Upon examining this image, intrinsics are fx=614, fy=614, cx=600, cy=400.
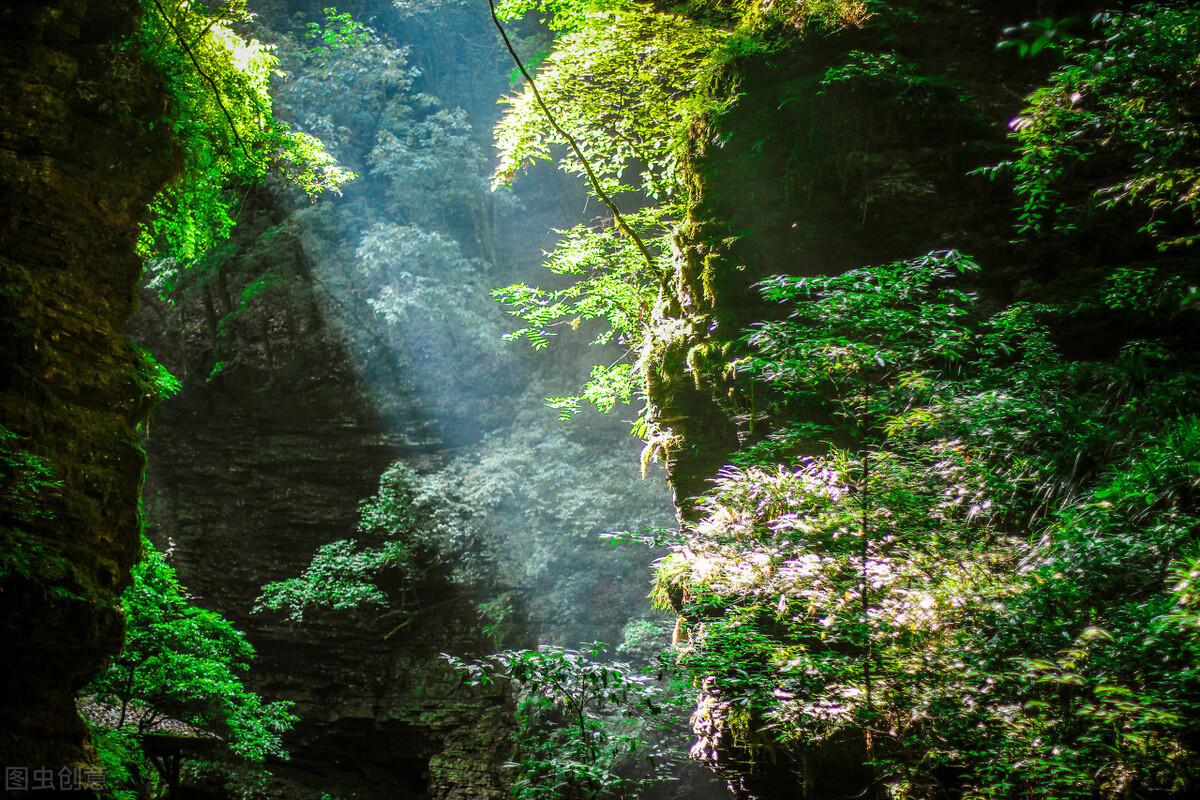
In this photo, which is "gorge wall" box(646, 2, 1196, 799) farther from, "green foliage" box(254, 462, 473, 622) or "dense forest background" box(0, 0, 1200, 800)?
"green foliage" box(254, 462, 473, 622)

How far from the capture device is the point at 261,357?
1345cm

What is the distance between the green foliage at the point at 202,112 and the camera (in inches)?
164

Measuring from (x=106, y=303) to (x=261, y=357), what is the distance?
10.6m

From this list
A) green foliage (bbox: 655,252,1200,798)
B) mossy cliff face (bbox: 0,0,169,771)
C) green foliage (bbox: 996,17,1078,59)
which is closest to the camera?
green foliage (bbox: 996,17,1078,59)

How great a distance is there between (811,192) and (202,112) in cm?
470

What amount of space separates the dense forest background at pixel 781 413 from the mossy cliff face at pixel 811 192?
0.03m

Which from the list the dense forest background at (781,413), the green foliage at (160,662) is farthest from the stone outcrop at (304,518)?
the green foliage at (160,662)

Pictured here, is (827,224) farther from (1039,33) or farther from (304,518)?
(304,518)

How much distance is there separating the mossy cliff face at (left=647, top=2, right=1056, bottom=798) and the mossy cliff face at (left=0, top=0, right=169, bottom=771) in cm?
358

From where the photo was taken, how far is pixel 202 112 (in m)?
4.72

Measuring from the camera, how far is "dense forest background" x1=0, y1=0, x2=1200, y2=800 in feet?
7.11

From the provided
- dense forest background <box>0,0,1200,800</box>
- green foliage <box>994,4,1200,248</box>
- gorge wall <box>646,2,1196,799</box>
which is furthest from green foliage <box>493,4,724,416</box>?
green foliage <box>994,4,1200,248</box>

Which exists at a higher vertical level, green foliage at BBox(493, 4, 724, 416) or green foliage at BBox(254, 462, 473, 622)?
green foliage at BBox(493, 4, 724, 416)

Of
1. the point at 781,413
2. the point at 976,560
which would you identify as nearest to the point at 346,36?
the point at 781,413
